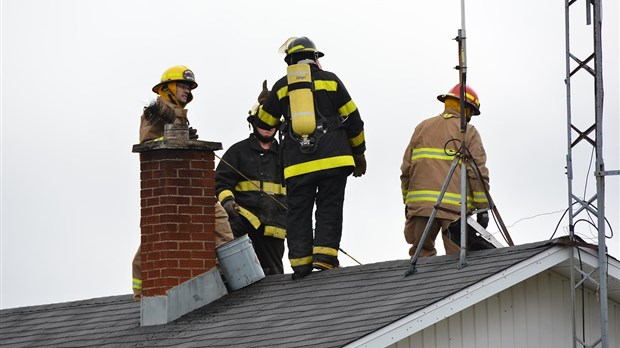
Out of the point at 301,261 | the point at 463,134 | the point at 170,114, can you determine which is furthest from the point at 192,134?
the point at 463,134

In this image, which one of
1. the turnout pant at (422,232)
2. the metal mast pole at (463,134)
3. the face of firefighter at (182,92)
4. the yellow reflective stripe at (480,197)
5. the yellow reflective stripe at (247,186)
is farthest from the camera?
the yellow reflective stripe at (247,186)

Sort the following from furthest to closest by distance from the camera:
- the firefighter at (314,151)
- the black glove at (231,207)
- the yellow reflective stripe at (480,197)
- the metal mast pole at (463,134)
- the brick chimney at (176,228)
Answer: the black glove at (231,207) → the brick chimney at (176,228) → the yellow reflective stripe at (480,197) → the firefighter at (314,151) → the metal mast pole at (463,134)

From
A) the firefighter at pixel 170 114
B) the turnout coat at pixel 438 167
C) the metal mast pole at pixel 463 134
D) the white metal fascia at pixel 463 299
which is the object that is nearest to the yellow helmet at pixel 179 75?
the firefighter at pixel 170 114

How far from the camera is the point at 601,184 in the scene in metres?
13.8

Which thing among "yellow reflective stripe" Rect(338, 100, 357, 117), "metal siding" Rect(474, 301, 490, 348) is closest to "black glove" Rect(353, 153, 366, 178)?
"yellow reflective stripe" Rect(338, 100, 357, 117)

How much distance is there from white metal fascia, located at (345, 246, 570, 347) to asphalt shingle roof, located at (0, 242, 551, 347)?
0.05 meters

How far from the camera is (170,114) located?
16797mm

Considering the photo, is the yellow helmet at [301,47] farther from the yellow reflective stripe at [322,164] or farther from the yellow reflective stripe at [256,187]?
the yellow reflective stripe at [256,187]

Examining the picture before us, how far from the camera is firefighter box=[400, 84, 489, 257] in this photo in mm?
15977

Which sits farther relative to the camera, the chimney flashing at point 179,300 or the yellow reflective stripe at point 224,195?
the yellow reflective stripe at point 224,195

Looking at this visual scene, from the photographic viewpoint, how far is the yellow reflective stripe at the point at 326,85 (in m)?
15.7

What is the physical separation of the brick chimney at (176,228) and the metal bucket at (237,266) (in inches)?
3.8

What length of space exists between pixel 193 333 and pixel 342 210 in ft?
5.57

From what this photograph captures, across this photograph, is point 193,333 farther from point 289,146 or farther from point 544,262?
point 544,262
